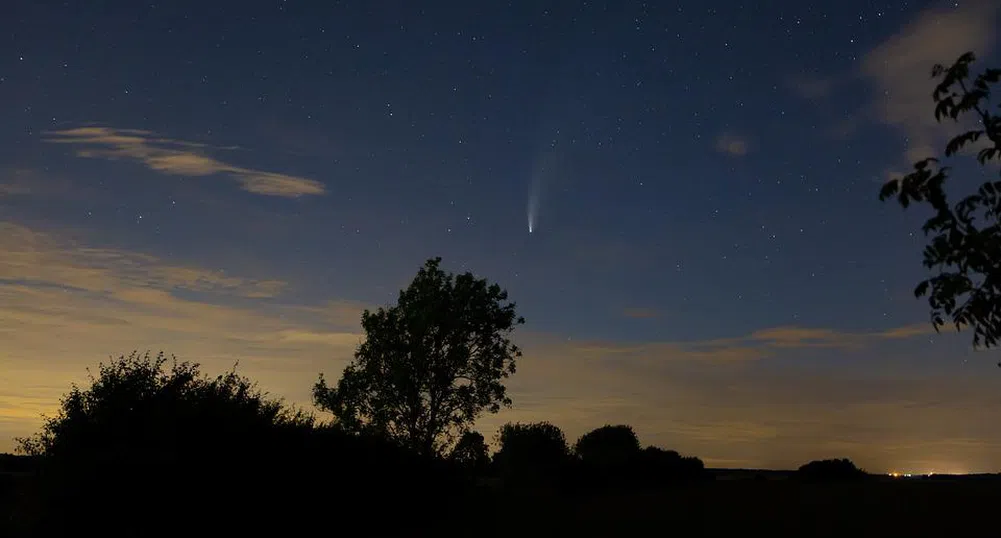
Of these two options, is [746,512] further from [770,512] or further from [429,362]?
[429,362]

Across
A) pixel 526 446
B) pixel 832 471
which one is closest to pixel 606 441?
pixel 526 446

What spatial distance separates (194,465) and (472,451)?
2976 centimetres

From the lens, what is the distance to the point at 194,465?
78.0 ft

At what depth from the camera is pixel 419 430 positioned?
53.0m

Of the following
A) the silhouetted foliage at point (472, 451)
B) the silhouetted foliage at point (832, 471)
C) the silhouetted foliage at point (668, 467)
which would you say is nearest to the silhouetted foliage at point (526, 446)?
the silhouetted foliage at point (472, 451)

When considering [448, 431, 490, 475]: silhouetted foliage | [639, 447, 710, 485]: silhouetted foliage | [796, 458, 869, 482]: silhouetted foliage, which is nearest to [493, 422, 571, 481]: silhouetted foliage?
[448, 431, 490, 475]: silhouetted foliage

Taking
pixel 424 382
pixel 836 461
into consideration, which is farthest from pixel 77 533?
pixel 424 382

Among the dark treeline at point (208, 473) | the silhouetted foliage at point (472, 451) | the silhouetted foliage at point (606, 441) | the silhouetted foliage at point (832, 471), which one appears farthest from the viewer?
the silhouetted foliage at point (606, 441)

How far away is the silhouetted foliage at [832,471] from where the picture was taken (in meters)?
35.2

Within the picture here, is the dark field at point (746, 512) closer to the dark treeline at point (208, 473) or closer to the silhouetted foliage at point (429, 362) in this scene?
the dark treeline at point (208, 473)

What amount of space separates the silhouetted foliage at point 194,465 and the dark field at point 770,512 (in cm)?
464

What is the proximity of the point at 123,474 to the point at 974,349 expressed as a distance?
20336mm

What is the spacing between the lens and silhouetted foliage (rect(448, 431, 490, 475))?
51.8 m

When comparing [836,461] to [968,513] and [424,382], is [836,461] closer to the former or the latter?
[968,513]
